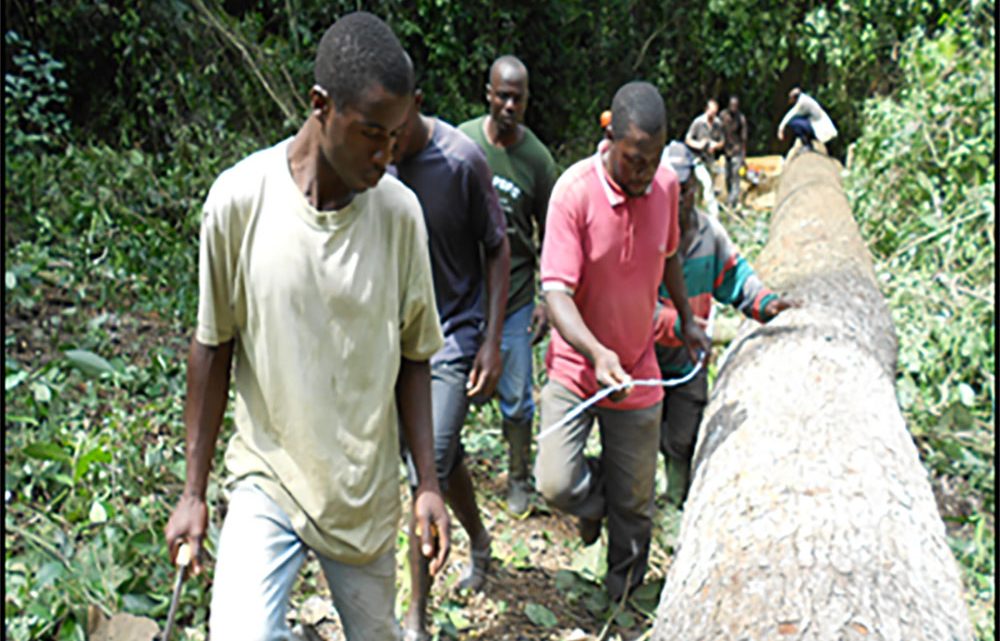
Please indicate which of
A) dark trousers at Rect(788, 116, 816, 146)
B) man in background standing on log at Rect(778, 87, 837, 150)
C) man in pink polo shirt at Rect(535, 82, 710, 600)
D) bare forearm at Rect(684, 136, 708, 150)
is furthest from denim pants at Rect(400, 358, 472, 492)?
bare forearm at Rect(684, 136, 708, 150)

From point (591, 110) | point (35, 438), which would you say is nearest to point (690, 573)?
point (35, 438)

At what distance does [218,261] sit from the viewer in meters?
2.09

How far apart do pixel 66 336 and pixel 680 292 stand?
331 centimetres

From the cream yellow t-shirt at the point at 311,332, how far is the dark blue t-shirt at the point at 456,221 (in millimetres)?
971

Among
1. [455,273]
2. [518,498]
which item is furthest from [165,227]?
[455,273]

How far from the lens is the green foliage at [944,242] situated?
480 centimetres

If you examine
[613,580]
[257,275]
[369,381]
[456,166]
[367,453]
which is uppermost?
[456,166]

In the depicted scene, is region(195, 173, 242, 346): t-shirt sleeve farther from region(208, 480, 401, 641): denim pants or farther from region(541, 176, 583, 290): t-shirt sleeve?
region(541, 176, 583, 290): t-shirt sleeve

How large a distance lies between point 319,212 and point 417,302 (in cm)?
33

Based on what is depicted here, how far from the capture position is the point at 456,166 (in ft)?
10.4

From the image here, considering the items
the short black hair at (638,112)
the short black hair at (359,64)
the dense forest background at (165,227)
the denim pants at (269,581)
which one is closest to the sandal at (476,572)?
the dense forest background at (165,227)

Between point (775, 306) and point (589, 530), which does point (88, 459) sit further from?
point (775, 306)

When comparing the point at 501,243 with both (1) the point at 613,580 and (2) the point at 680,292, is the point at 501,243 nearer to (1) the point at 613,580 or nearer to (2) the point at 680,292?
(2) the point at 680,292

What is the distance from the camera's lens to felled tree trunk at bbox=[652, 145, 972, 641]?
85.1 inches
